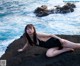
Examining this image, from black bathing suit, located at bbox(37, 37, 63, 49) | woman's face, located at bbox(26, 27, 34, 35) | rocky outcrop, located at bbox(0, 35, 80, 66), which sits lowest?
rocky outcrop, located at bbox(0, 35, 80, 66)

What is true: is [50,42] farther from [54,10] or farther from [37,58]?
[54,10]

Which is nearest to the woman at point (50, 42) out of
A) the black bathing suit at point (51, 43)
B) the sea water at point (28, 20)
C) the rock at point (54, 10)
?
the black bathing suit at point (51, 43)

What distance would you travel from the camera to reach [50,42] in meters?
3.53

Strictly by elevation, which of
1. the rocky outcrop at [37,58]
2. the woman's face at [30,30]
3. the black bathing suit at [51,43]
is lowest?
the rocky outcrop at [37,58]

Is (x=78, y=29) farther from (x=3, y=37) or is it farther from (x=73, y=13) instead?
(x=3, y=37)

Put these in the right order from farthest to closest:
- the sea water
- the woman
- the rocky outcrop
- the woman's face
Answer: the sea water < the woman's face < the woman < the rocky outcrop

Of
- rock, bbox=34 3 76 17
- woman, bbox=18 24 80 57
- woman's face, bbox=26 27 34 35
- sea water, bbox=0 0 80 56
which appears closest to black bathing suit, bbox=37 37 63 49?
woman, bbox=18 24 80 57

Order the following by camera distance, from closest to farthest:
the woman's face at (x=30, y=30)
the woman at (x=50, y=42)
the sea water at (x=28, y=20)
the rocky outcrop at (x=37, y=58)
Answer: the rocky outcrop at (x=37, y=58), the woman at (x=50, y=42), the woman's face at (x=30, y=30), the sea water at (x=28, y=20)

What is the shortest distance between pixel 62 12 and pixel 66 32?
341mm

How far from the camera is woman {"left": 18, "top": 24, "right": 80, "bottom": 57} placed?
11.1 ft

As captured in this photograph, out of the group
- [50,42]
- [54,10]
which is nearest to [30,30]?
[50,42]

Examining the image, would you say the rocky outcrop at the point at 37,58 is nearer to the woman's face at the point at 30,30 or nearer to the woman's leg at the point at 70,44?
the woman's leg at the point at 70,44

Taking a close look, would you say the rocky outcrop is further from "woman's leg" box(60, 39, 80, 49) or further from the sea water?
the sea water

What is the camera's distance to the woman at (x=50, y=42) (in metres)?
3.38
